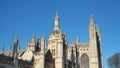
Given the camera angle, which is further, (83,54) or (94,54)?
(83,54)

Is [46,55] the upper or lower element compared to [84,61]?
upper

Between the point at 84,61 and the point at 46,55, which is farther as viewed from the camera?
the point at 84,61

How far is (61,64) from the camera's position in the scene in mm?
52062

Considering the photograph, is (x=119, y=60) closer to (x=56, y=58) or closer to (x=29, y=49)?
(x=56, y=58)

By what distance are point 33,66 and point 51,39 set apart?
9.83 m

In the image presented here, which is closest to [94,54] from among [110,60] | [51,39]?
[110,60]

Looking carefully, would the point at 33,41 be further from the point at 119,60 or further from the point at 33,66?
the point at 119,60

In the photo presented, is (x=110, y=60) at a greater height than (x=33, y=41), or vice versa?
(x=33, y=41)

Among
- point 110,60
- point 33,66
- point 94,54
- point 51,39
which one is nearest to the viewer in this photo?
point 33,66

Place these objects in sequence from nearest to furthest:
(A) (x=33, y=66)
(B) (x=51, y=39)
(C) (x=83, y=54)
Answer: (A) (x=33, y=66) → (B) (x=51, y=39) → (C) (x=83, y=54)

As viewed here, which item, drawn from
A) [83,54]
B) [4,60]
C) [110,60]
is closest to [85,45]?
[83,54]

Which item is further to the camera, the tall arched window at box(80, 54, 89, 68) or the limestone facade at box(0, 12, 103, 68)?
the tall arched window at box(80, 54, 89, 68)

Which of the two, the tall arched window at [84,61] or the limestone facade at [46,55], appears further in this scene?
the tall arched window at [84,61]

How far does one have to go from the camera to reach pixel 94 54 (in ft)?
221
